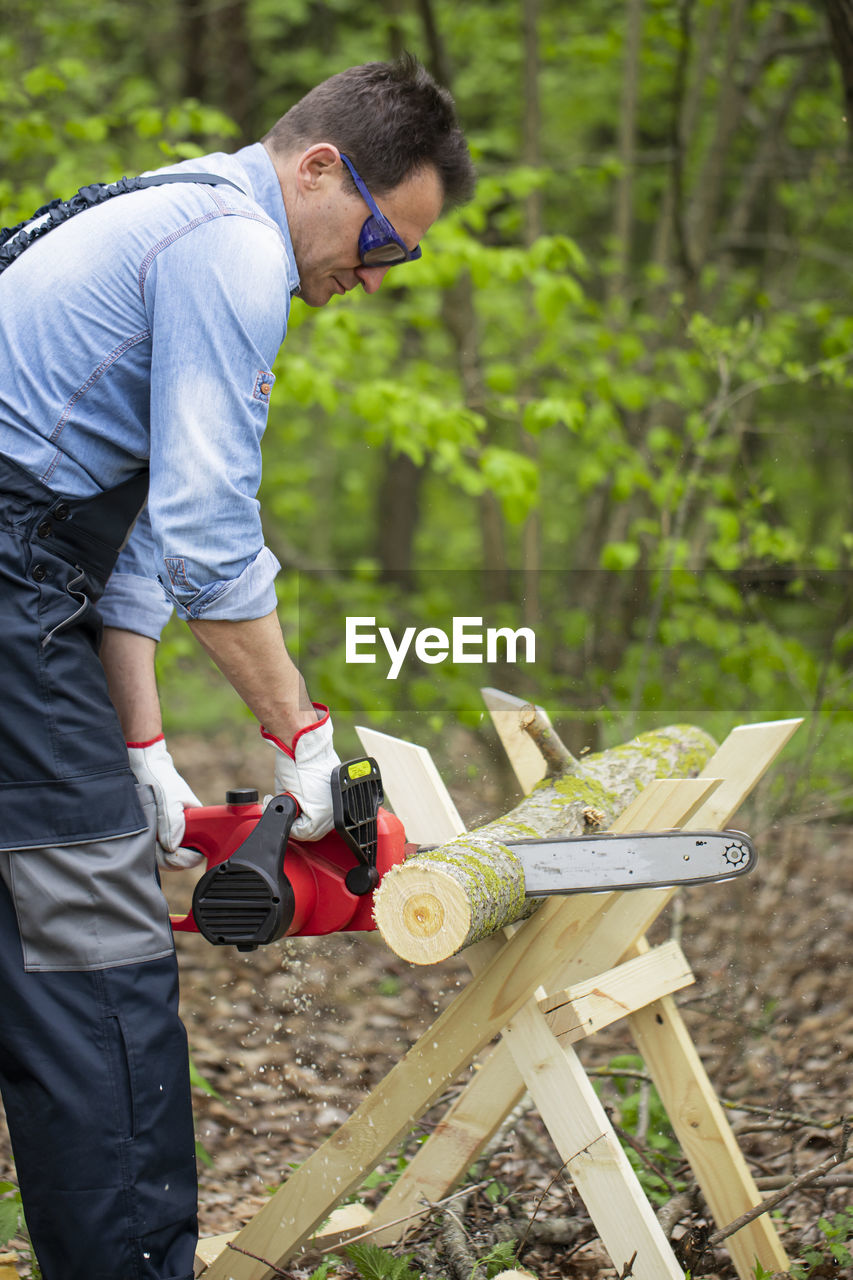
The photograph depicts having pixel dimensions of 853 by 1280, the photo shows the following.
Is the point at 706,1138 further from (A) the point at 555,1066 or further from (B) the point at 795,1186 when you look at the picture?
(A) the point at 555,1066

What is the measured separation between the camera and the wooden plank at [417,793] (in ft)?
8.07

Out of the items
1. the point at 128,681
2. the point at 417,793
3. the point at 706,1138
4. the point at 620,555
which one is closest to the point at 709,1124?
the point at 706,1138

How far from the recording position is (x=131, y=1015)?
1.89 meters

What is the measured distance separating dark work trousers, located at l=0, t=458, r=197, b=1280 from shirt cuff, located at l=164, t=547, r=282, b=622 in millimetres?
216

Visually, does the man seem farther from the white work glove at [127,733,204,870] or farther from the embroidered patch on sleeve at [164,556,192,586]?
the white work glove at [127,733,204,870]

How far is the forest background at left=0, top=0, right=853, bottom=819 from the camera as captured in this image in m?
4.58

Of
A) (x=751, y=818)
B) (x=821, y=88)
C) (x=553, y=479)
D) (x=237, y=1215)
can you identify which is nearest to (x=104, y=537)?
(x=237, y=1215)

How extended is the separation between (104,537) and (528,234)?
535 centimetres

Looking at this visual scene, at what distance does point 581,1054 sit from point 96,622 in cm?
282

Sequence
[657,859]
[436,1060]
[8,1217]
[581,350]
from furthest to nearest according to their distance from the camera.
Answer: [581,350], [8,1217], [436,1060], [657,859]

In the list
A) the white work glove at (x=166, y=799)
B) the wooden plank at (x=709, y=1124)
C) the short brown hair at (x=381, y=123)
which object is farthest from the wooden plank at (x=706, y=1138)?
the short brown hair at (x=381, y=123)

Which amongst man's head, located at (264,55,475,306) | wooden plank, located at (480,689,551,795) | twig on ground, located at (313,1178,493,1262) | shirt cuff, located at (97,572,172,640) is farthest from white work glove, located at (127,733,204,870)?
man's head, located at (264,55,475,306)

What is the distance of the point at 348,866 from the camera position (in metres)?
2.15

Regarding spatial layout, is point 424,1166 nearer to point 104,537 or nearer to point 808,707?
point 104,537
